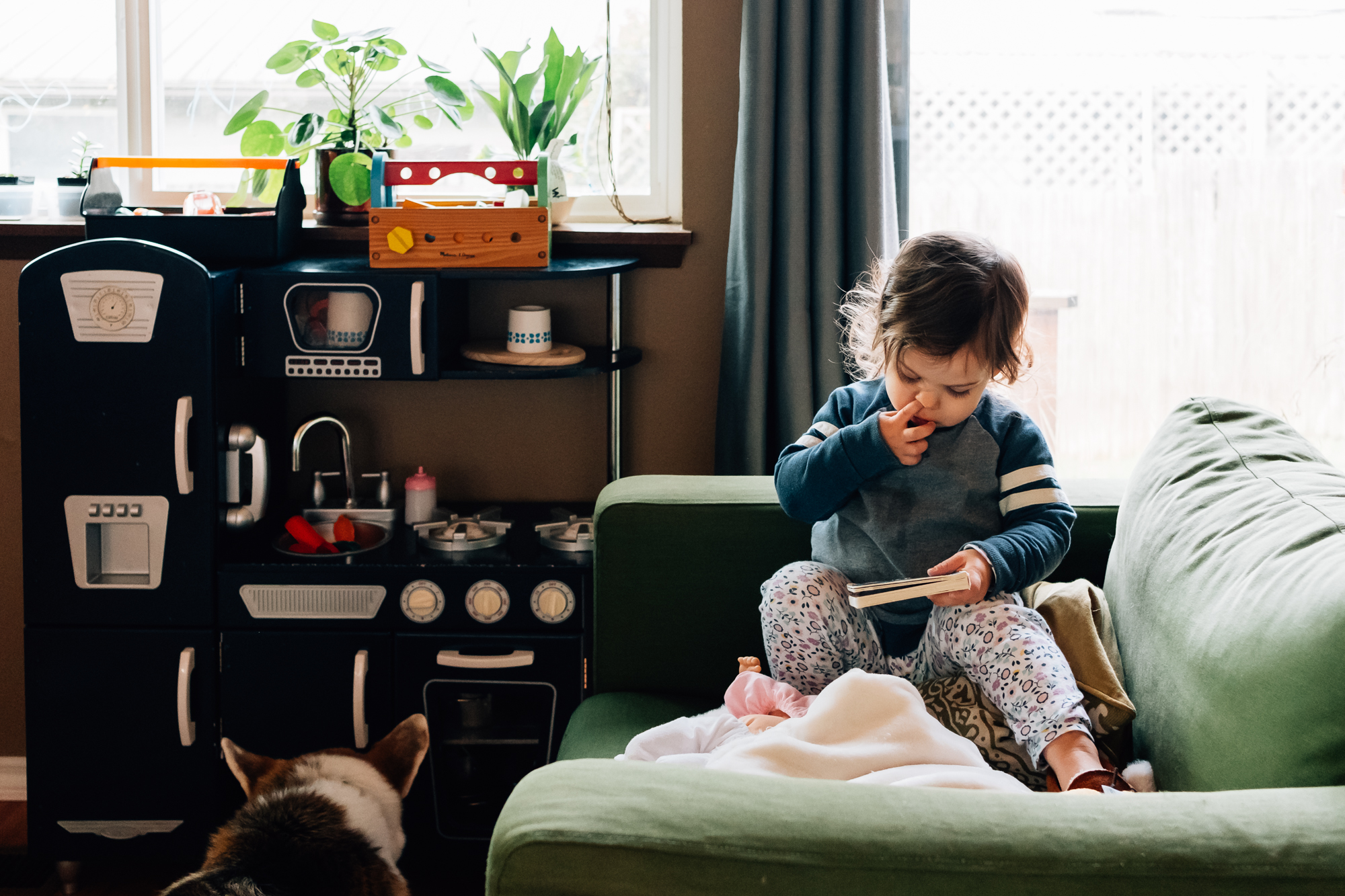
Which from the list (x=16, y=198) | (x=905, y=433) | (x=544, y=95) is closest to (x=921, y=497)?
(x=905, y=433)

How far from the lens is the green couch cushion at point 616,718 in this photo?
145 centimetres

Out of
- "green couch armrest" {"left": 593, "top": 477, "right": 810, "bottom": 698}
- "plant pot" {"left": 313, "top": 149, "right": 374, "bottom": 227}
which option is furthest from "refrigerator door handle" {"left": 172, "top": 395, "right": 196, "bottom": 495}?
"green couch armrest" {"left": 593, "top": 477, "right": 810, "bottom": 698}

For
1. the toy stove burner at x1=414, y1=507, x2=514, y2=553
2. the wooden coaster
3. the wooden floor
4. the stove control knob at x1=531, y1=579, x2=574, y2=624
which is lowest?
the wooden floor

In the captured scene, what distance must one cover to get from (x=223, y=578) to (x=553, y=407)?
718 millimetres

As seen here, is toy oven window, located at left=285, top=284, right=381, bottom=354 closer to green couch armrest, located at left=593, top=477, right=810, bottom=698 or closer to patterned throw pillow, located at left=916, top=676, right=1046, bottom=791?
green couch armrest, located at left=593, top=477, right=810, bottom=698

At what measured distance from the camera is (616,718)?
1.56m

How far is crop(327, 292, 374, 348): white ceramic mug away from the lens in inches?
74.5

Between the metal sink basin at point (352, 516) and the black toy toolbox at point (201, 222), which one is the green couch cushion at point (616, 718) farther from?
the black toy toolbox at point (201, 222)

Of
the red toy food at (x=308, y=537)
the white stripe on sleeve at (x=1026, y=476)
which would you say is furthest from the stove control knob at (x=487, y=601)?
the white stripe on sleeve at (x=1026, y=476)

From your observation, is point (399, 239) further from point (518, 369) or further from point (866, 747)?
point (866, 747)

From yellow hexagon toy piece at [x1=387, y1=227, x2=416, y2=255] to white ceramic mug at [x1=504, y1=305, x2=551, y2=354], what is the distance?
0.22 m

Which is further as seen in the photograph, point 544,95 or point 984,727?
point 544,95

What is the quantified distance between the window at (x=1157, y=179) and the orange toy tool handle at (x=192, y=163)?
1.20 m

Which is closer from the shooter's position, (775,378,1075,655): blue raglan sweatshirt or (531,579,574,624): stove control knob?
(775,378,1075,655): blue raglan sweatshirt
